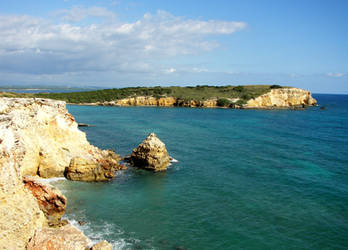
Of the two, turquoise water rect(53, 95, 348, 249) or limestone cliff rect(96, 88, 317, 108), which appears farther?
limestone cliff rect(96, 88, 317, 108)

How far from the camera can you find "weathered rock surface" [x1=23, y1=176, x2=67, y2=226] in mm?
19156

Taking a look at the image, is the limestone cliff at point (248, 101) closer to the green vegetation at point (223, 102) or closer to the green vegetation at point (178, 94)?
the green vegetation at point (223, 102)

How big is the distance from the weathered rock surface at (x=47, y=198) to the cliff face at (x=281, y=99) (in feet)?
337

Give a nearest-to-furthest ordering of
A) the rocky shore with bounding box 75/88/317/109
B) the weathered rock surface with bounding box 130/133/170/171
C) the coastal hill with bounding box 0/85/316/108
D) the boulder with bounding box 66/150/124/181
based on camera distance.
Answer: the boulder with bounding box 66/150/124/181
the weathered rock surface with bounding box 130/133/170/171
the rocky shore with bounding box 75/88/317/109
the coastal hill with bounding box 0/85/316/108

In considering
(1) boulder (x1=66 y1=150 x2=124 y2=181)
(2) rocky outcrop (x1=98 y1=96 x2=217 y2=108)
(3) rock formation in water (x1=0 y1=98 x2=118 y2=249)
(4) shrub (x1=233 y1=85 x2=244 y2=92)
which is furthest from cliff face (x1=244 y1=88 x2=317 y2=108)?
(3) rock formation in water (x1=0 y1=98 x2=118 y2=249)

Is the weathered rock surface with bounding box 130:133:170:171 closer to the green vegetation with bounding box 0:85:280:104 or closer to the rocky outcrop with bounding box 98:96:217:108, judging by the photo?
the rocky outcrop with bounding box 98:96:217:108

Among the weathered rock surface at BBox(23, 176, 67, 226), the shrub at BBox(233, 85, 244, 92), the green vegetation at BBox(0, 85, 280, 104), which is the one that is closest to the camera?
the weathered rock surface at BBox(23, 176, 67, 226)

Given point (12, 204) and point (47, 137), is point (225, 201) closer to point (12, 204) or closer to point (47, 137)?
point (12, 204)

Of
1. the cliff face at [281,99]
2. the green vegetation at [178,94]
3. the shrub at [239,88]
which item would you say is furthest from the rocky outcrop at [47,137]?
the shrub at [239,88]

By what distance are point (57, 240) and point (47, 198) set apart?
21.9 ft

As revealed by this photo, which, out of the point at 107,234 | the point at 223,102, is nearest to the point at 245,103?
the point at 223,102

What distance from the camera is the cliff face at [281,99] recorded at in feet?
389

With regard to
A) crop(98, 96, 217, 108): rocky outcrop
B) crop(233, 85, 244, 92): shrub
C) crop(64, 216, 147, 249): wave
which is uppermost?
crop(233, 85, 244, 92): shrub

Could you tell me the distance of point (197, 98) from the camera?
119562 mm
